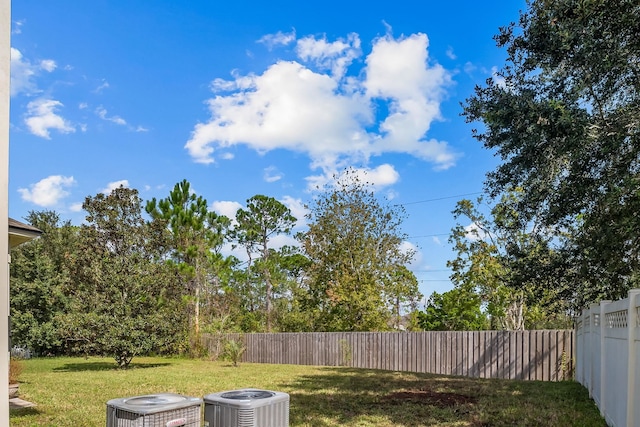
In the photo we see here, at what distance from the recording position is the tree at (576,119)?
6121 mm

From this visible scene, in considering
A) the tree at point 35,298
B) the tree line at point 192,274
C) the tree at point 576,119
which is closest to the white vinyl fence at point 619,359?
the tree at point 576,119

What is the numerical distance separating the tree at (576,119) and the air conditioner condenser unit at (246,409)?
4658 mm

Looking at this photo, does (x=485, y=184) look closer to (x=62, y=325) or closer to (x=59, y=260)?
(x=62, y=325)

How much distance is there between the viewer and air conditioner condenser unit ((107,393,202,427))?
10.4 feet

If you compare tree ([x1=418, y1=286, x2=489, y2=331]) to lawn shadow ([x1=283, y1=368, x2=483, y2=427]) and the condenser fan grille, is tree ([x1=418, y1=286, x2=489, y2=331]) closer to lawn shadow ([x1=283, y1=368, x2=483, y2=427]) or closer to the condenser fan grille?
lawn shadow ([x1=283, y1=368, x2=483, y2=427])

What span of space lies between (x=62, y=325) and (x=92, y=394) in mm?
7256

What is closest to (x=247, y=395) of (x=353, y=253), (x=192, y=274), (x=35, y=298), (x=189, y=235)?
(x=353, y=253)

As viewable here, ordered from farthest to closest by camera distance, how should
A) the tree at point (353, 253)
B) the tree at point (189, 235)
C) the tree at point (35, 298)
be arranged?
1. the tree at point (189, 235)
2. the tree at point (35, 298)
3. the tree at point (353, 253)

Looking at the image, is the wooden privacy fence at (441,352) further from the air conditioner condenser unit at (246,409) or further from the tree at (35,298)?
the tree at (35,298)

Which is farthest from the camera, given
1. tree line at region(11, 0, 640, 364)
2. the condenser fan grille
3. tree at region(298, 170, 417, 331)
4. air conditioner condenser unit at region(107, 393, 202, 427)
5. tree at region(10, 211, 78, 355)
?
tree at region(10, 211, 78, 355)

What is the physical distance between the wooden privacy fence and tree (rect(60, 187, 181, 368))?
14.0 feet

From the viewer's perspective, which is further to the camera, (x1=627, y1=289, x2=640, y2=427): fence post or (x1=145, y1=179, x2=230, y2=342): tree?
(x1=145, y1=179, x2=230, y2=342): tree

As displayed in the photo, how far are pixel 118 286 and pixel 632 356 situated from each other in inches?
591

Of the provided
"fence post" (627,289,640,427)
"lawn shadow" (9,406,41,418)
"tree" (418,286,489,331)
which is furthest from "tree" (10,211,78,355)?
"fence post" (627,289,640,427)
